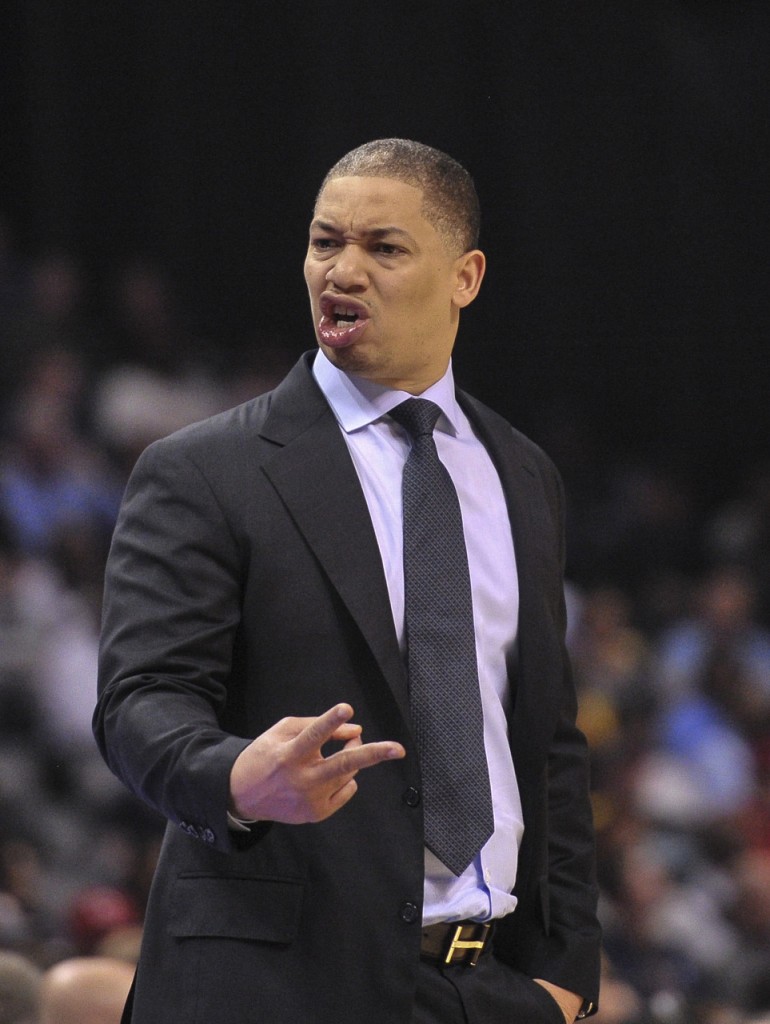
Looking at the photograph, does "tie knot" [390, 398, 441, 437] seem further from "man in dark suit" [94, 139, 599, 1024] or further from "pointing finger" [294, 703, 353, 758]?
"pointing finger" [294, 703, 353, 758]

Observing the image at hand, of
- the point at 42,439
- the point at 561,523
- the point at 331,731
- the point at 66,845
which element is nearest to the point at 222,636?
the point at 331,731

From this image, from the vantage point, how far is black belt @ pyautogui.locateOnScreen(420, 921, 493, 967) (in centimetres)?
212

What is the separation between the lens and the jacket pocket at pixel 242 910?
199cm

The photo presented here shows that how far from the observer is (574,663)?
6.93 m

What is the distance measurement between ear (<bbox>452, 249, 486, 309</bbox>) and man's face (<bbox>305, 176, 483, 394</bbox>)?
0.07 metres

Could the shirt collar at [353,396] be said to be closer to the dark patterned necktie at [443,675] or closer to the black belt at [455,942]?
the dark patterned necktie at [443,675]

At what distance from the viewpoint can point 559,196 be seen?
29.4 ft

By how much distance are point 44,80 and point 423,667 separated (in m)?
Result: 6.74

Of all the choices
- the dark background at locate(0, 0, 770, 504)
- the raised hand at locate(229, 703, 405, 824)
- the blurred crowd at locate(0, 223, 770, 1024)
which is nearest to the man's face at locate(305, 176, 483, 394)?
the raised hand at locate(229, 703, 405, 824)

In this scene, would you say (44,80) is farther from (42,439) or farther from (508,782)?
(508,782)

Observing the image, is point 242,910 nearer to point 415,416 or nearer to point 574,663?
point 415,416

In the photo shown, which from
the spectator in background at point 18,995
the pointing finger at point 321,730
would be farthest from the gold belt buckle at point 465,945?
the spectator in background at point 18,995

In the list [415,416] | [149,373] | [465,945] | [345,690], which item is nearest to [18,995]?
[465,945]

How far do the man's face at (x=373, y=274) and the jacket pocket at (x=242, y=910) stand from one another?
70 centimetres
